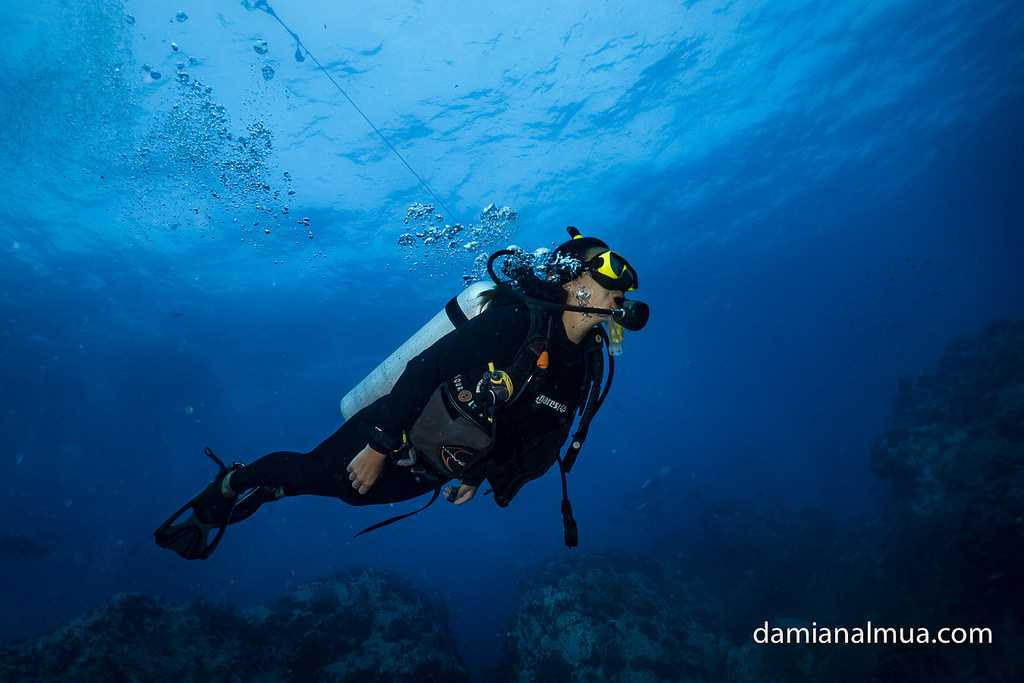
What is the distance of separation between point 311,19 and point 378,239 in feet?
37.7

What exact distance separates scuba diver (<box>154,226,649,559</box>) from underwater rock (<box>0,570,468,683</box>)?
780 cm

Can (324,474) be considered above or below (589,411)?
below

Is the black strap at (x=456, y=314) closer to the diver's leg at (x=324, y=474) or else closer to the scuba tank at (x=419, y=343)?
the scuba tank at (x=419, y=343)

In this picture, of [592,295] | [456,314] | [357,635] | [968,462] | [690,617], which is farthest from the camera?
[690,617]

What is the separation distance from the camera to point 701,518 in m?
22.8

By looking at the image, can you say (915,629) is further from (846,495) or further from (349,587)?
(846,495)

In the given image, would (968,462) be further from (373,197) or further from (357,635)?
(373,197)

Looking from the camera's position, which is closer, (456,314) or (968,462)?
(456,314)

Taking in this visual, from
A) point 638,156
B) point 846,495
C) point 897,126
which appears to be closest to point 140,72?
point 638,156

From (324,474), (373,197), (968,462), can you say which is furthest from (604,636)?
(373,197)

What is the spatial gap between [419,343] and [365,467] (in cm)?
112

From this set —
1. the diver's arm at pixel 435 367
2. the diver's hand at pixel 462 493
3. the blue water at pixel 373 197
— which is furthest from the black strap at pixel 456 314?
the blue water at pixel 373 197

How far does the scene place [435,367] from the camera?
3.03 metres

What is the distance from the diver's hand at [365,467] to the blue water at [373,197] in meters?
12.7
